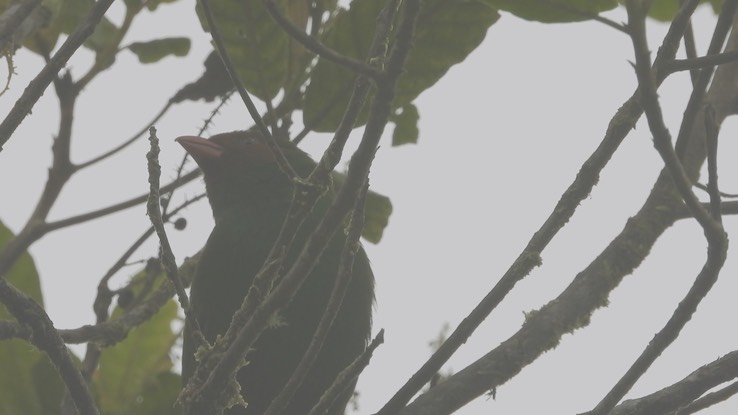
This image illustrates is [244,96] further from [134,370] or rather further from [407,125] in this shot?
[134,370]

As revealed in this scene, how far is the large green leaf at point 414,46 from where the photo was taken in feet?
10.1

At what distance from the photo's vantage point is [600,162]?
2.22 metres

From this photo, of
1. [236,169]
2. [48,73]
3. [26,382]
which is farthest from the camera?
[236,169]

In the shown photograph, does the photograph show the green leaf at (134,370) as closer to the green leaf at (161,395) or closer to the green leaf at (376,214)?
the green leaf at (161,395)

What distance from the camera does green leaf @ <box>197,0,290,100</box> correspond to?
10.9 feet

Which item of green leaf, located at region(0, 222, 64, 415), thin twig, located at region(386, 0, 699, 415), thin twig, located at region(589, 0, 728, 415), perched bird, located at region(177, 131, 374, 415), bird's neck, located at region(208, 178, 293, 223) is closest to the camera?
thin twig, located at region(589, 0, 728, 415)

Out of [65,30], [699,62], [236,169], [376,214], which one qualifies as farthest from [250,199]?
[699,62]

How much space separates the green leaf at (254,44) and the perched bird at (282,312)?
0.32 m

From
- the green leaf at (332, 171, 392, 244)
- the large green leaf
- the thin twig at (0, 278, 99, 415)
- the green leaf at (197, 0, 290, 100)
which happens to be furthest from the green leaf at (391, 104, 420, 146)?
the thin twig at (0, 278, 99, 415)

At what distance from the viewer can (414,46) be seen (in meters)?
3.03

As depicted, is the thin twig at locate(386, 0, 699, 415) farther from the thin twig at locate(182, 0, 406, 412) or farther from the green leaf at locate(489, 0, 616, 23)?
the thin twig at locate(182, 0, 406, 412)

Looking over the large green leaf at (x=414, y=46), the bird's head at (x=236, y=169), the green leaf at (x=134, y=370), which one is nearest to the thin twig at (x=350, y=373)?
the large green leaf at (x=414, y=46)

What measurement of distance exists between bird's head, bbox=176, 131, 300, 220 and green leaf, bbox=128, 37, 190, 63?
0.49 m

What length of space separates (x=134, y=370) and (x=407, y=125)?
113cm
